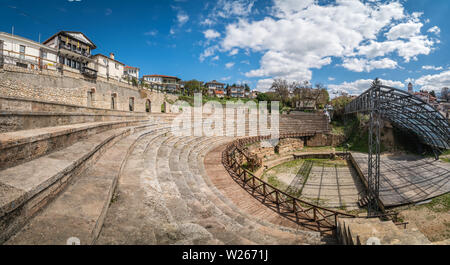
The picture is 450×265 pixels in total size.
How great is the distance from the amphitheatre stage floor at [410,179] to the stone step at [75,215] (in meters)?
12.6

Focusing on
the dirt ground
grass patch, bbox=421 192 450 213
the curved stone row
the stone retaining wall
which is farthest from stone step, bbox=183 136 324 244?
grass patch, bbox=421 192 450 213

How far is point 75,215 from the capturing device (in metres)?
2.87

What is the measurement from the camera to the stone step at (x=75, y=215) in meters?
2.35

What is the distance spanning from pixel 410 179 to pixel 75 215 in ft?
57.8

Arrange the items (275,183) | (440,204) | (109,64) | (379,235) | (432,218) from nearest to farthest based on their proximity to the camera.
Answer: (379,235) < (432,218) < (440,204) < (275,183) < (109,64)

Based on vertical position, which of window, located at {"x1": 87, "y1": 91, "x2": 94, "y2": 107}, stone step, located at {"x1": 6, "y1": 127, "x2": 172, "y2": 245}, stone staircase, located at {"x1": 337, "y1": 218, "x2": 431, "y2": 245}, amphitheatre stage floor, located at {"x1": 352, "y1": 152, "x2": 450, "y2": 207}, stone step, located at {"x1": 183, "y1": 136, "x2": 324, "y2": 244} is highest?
Result: window, located at {"x1": 87, "y1": 91, "x2": 94, "y2": 107}

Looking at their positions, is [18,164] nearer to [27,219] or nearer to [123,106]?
[27,219]

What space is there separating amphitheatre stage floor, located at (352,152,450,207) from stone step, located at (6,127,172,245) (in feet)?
41.4

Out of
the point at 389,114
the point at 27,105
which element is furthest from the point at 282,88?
the point at 27,105

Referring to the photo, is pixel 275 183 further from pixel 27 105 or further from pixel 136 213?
pixel 27 105

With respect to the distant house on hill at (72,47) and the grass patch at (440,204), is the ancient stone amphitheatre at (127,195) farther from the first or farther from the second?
the distant house on hill at (72,47)

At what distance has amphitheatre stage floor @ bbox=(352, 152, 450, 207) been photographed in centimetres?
1068

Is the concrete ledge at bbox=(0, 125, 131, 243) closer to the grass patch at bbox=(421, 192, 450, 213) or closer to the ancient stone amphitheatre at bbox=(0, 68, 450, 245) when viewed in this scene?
the ancient stone amphitheatre at bbox=(0, 68, 450, 245)

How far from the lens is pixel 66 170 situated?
3.58 metres
